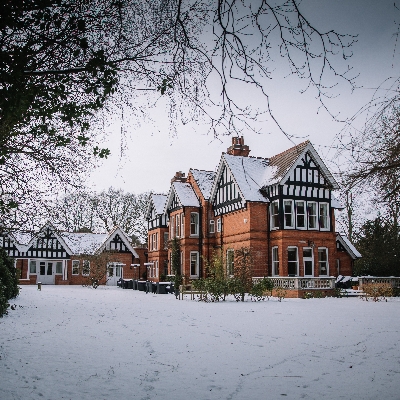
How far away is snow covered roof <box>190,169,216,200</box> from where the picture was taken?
37.7m

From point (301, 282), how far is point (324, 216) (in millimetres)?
6377

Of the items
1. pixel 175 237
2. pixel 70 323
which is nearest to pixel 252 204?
pixel 175 237

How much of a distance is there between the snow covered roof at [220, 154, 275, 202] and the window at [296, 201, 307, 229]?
224 centimetres

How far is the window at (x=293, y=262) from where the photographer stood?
2906 centimetres

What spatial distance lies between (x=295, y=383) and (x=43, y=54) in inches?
236

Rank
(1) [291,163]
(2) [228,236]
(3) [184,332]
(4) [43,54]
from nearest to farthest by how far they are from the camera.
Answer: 1. (4) [43,54]
2. (3) [184,332]
3. (1) [291,163]
4. (2) [228,236]

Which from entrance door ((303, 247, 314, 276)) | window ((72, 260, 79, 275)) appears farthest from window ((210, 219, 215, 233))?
window ((72, 260, 79, 275))

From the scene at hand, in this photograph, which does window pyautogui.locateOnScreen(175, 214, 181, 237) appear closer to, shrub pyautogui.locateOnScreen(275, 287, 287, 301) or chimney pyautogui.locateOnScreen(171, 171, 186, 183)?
chimney pyautogui.locateOnScreen(171, 171, 186, 183)

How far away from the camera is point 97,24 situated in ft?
17.5

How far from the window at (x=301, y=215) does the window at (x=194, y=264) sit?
10.7m

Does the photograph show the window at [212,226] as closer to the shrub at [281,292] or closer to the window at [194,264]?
the window at [194,264]

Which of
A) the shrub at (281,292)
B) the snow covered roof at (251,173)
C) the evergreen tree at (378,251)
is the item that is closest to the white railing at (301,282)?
the shrub at (281,292)

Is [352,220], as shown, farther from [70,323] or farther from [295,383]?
[295,383]

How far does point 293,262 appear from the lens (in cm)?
2923
